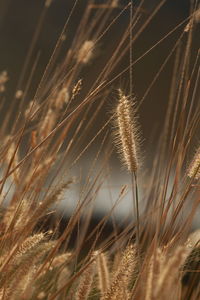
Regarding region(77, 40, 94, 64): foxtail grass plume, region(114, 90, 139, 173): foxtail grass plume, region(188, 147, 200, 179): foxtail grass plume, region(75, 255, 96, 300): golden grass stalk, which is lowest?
region(75, 255, 96, 300): golden grass stalk

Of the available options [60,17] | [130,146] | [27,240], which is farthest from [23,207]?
[60,17]

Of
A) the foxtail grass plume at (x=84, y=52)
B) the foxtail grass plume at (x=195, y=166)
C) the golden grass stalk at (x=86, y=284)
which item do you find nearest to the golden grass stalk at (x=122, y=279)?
the golden grass stalk at (x=86, y=284)

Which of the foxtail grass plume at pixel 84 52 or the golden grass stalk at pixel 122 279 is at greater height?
the foxtail grass plume at pixel 84 52

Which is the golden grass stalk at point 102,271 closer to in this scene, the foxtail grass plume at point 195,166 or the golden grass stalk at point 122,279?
the golden grass stalk at point 122,279

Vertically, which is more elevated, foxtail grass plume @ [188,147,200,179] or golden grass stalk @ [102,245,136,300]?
foxtail grass plume @ [188,147,200,179]

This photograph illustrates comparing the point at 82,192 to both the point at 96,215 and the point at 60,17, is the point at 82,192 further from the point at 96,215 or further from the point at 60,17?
the point at 60,17

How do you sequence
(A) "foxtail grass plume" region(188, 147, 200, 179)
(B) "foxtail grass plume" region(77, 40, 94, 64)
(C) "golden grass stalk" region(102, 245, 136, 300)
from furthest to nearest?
1. (B) "foxtail grass plume" region(77, 40, 94, 64)
2. (A) "foxtail grass plume" region(188, 147, 200, 179)
3. (C) "golden grass stalk" region(102, 245, 136, 300)

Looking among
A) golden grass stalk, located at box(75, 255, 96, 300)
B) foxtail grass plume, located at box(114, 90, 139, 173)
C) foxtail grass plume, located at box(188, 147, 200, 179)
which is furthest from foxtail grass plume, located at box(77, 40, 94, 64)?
golden grass stalk, located at box(75, 255, 96, 300)

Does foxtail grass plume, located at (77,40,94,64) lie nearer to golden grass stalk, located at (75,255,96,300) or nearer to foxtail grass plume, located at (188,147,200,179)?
foxtail grass plume, located at (188,147,200,179)
